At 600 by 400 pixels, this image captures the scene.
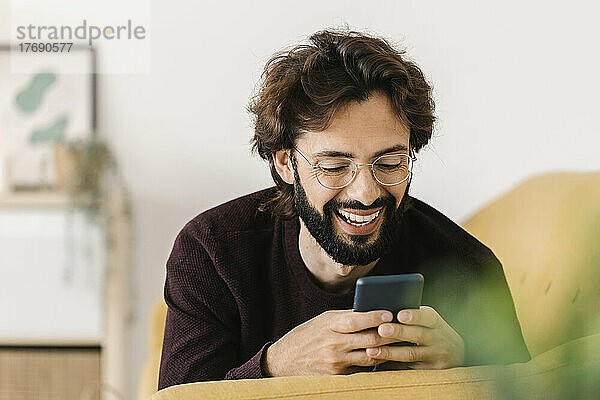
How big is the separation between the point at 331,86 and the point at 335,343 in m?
0.40

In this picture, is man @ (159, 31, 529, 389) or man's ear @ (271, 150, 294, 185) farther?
man's ear @ (271, 150, 294, 185)

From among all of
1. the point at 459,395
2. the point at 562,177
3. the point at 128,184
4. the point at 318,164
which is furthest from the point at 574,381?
the point at 128,184

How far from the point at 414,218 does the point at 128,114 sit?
1.38 m

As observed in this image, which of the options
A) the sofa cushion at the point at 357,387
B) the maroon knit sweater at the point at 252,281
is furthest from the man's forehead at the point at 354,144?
the sofa cushion at the point at 357,387

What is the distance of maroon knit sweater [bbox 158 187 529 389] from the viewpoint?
1.26 m

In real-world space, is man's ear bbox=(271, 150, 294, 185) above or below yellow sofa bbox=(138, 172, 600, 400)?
above

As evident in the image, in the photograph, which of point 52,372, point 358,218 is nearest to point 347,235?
point 358,218

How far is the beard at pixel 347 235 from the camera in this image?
1.22 m

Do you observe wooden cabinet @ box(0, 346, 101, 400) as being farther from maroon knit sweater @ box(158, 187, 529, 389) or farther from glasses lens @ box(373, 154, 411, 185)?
glasses lens @ box(373, 154, 411, 185)

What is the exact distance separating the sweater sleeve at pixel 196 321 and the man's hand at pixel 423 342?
11.3 inches

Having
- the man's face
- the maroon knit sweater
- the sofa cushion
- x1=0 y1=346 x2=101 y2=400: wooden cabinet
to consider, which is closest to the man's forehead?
the man's face

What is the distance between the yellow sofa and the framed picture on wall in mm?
826

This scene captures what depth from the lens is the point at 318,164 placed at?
1180 mm

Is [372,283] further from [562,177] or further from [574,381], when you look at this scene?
[562,177]
